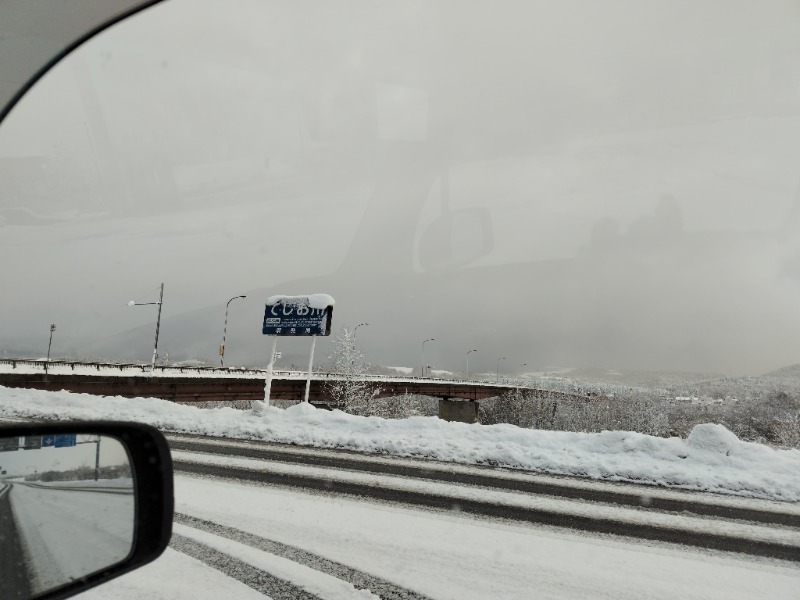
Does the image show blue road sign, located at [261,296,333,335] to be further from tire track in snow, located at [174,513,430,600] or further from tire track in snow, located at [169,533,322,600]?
tire track in snow, located at [169,533,322,600]

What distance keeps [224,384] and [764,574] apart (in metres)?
36.6

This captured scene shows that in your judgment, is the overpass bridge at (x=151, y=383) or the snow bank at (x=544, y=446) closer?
the snow bank at (x=544, y=446)

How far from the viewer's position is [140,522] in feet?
5.81

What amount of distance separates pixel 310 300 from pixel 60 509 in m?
17.9

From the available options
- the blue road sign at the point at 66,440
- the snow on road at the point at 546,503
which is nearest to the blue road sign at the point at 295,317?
the snow on road at the point at 546,503

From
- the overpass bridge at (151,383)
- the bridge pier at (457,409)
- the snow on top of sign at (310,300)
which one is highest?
the snow on top of sign at (310,300)

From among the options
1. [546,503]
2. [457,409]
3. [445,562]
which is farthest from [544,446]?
[457,409]

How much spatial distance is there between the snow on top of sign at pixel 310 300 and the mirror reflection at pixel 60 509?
56.8 feet

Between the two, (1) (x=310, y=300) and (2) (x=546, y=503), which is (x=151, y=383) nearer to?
(1) (x=310, y=300)

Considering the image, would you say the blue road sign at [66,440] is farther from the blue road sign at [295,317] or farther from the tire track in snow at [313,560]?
the blue road sign at [295,317]

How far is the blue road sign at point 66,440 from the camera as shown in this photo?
168cm

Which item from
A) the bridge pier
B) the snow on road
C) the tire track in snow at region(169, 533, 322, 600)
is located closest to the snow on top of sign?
the snow on road

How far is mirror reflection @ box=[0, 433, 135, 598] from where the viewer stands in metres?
1.44

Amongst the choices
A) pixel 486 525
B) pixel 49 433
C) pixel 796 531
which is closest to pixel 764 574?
pixel 796 531
